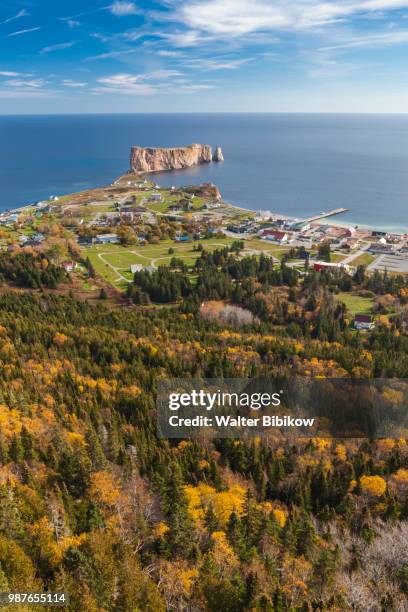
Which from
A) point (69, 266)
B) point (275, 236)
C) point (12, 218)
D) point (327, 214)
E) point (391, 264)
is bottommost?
point (391, 264)

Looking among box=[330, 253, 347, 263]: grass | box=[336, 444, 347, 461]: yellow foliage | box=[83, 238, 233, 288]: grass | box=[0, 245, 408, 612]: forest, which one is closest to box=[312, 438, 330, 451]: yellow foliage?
box=[0, 245, 408, 612]: forest

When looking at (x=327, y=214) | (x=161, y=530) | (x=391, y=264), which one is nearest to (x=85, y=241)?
(x=391, y=264)

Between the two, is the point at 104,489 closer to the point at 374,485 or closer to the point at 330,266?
the point at 374,485

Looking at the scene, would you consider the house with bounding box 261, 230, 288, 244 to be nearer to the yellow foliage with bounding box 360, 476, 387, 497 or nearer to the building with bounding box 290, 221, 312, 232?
the building with bounding box 290, 221, 312, 232

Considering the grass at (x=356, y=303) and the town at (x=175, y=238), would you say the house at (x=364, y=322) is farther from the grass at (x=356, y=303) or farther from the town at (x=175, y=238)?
the grass at (x=356, y=303)

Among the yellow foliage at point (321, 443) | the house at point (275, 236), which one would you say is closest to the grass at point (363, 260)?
the house at point (275, 236)

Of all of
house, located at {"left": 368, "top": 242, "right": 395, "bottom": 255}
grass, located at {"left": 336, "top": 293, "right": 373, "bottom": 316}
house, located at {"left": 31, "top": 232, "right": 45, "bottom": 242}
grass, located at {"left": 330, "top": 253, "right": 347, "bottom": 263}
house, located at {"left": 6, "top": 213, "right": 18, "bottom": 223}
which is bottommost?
grass, located at {"left": 336, "top": 293, "right": 373, "bottom": 316}
